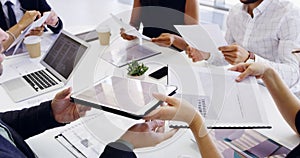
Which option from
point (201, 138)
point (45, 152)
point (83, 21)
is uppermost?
point (201, 138)

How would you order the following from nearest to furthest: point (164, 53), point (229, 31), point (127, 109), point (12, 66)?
point (127, 109) < point (12, 66) < point (164, 53) < point (229, 31)

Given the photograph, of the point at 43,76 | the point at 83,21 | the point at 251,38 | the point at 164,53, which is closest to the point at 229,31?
the point at 251,38

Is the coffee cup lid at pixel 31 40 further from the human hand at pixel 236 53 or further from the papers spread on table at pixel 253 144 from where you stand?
the papers spread on table at pixel 253 144

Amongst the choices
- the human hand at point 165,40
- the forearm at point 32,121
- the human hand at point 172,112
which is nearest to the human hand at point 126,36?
the human hand at point 165,40

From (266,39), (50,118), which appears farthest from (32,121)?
(266,39)

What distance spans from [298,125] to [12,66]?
1.26 meters

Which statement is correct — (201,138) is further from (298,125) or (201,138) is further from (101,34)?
(101,34)

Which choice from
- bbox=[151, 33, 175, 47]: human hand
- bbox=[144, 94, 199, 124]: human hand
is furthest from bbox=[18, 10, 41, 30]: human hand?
bbox=[144, 94, 199, 124]: human hand

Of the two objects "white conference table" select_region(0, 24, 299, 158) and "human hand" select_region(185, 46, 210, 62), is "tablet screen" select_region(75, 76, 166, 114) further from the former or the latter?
"human hand" select_region(185, 46, 210, 62)

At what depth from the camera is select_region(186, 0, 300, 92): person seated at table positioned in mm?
1278

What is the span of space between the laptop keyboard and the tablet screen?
42cm

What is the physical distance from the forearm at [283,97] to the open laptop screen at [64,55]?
2.53 feet

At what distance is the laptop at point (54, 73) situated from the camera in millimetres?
1200

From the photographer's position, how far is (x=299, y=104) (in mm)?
965
